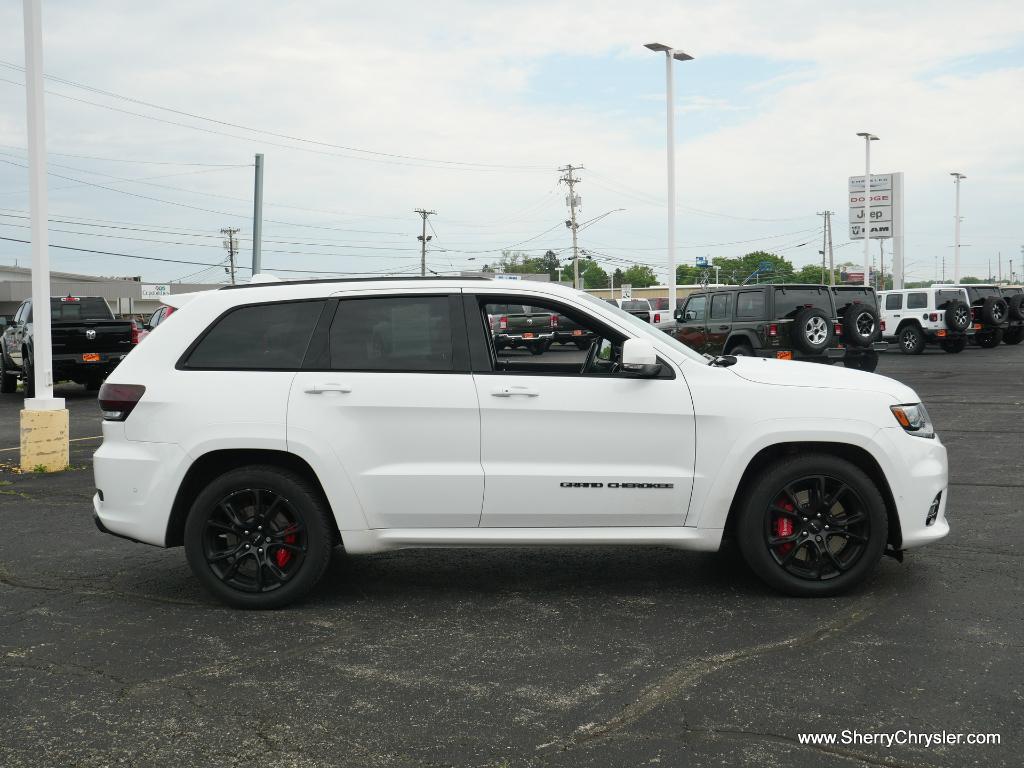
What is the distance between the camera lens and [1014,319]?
33969 millimetres

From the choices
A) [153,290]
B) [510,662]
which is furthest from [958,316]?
[153,290]

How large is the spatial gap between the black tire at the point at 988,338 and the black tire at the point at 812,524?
96.3 feet

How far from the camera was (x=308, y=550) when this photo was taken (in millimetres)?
5426

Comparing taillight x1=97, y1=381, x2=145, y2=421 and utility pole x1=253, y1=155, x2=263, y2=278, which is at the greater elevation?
utility pole x1=253, y1=155, x2=263, y2=278

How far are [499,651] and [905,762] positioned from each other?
1.86 m

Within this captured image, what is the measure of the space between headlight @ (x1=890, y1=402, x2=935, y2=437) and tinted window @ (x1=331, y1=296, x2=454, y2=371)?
2360 millimetres

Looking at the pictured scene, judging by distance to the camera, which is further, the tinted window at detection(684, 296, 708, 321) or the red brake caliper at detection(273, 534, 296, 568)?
the tinted window at detection(684, 296, 708, 321)

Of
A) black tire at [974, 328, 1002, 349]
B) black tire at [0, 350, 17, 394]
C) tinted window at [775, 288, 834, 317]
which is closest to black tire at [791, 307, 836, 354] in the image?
tinted window at [775, 288, 834, 317]

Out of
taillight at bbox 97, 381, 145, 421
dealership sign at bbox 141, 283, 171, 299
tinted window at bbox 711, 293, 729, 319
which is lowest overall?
taillight at bbox 97, 381, 145, 421

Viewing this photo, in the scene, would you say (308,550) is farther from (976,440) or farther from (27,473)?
(976,440)

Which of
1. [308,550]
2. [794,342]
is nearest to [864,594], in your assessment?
[308,550]

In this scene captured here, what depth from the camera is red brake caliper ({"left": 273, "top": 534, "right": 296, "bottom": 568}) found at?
18.1 ft

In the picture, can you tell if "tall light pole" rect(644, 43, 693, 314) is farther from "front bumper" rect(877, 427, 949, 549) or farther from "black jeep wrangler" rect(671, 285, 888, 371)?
"front bumper" rect(877, 427, 949, 549)

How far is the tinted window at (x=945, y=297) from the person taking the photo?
2998 cm
